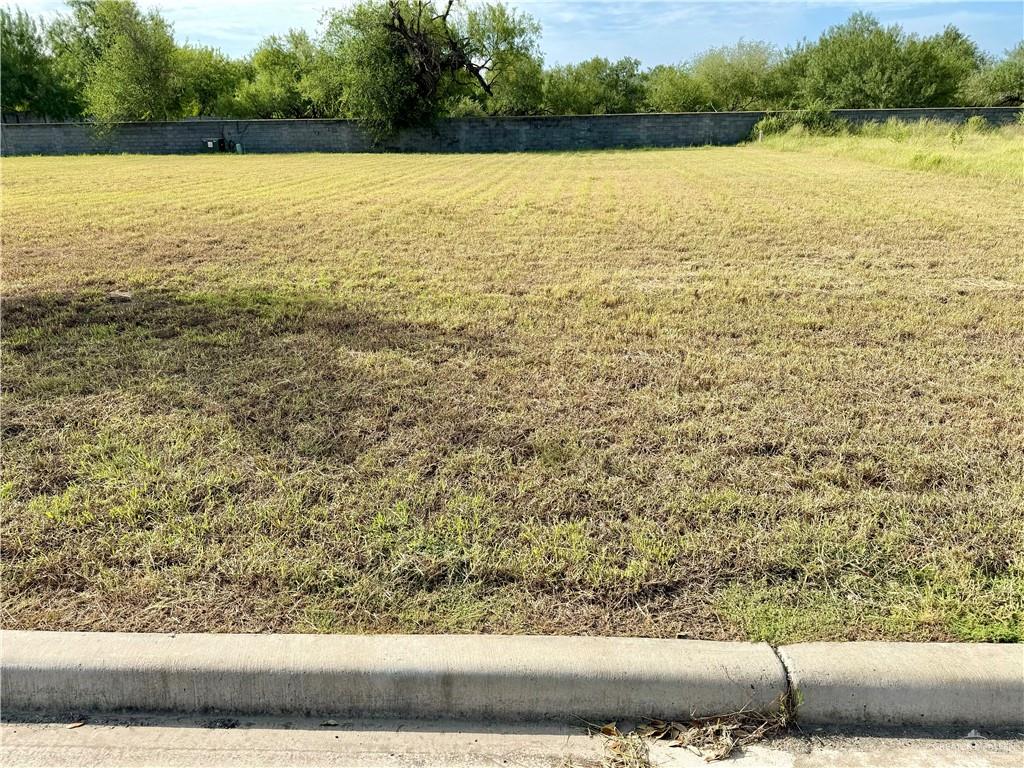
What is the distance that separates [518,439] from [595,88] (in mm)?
42522

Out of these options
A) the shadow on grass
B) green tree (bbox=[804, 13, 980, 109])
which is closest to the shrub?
green tree (bbox=[804, 13, 980, 109])

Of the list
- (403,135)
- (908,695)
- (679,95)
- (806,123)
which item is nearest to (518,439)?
(908,695)

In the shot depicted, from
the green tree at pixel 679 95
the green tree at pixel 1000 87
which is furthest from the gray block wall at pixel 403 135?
the green tree at pixel 1000 87

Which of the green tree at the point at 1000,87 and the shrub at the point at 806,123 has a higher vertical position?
the green tree at the point at 1000,87

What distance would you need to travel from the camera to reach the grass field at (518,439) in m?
2.09

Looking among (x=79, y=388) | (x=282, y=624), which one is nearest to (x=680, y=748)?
(x=282, y=624)

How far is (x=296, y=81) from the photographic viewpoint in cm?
3966

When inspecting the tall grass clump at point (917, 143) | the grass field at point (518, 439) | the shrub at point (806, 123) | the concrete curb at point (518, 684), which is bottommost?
the concrete curb at point (518, 684)

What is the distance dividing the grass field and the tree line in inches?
997

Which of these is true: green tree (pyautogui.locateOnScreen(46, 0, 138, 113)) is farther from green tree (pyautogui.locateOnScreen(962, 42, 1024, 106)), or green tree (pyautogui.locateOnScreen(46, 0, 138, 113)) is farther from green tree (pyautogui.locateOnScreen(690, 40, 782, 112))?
green tree (pyautogui.locateOnScreen(962, 42, 1024, 106))

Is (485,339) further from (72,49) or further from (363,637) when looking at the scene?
(72,49)

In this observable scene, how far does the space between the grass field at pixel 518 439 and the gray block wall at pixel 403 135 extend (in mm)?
22942

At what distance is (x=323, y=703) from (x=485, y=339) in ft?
9.40

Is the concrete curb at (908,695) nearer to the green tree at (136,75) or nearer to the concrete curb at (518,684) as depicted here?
the concrete curb at (518,684)
